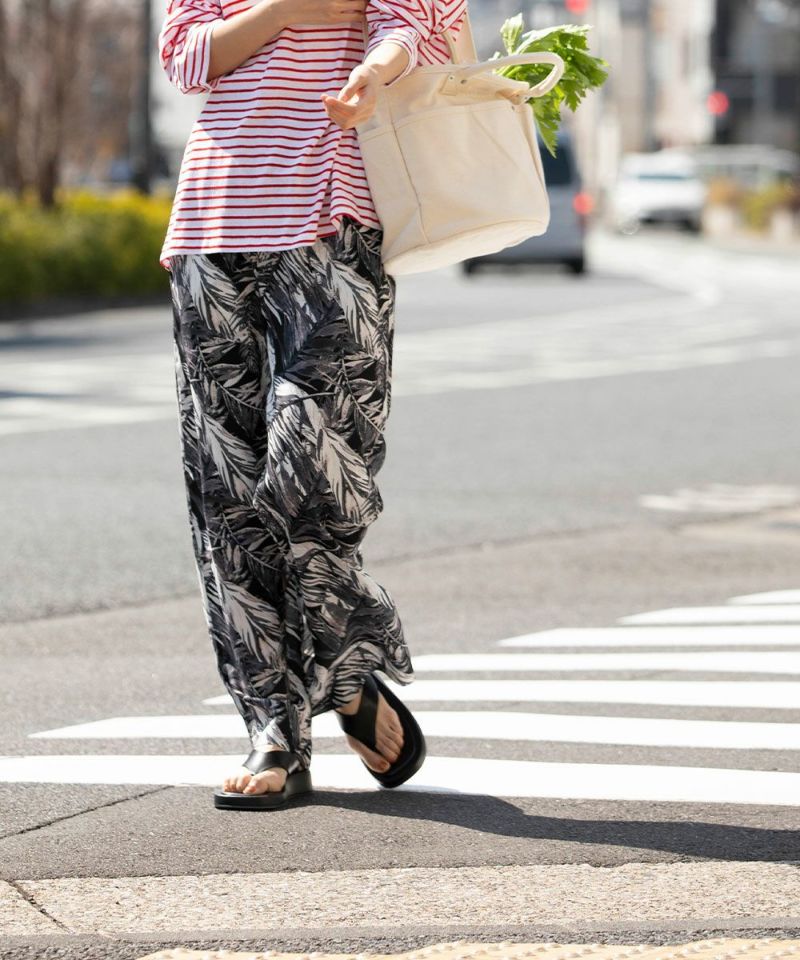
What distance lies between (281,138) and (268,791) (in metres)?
1.20

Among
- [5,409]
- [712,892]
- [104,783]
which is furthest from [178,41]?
[5,409]

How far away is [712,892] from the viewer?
3420mm

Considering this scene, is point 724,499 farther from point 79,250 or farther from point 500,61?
point 79,250

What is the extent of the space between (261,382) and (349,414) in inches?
7.7

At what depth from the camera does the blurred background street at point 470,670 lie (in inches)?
134

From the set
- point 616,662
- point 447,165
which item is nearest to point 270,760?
point 447,165

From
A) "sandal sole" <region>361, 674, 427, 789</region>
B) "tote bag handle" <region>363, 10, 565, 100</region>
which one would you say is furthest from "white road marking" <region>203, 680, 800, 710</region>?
"tote bag handle" <region>363, 10, 565, 100</region>

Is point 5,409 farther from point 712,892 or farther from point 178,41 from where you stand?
point 712,892

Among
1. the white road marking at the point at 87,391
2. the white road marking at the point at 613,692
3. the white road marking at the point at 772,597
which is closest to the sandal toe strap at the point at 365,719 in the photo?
the white road marking at the point at 613,692

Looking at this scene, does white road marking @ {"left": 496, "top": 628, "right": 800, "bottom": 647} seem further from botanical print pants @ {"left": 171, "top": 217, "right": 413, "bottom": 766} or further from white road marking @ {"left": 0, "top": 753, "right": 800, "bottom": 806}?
botanical print pants @ {"left": 171, "top": 217, "right": 413, "bottom": 766}

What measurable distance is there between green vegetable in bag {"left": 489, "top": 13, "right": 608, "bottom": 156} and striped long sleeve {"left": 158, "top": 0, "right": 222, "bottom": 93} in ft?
1.86

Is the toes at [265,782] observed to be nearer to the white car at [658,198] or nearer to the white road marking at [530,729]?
the white road marking at [530,729]

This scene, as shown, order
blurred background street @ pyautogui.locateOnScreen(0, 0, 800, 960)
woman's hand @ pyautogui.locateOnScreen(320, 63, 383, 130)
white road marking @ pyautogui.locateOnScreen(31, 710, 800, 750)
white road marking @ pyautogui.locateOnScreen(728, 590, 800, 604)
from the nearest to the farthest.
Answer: blurred background street @ pyautogui.locateOnScreen(0, 0, 800, 960) → woman's hand @ pyautogui.locateOnScreen(320, 63, 383, 130) → white road marking @ pyautogui.locateOnScreen(31, 710, 800, 750) → white road marking @ pyautogui.locateOnScreen(728, 590, 800, 604)

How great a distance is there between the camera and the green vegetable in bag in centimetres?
414
